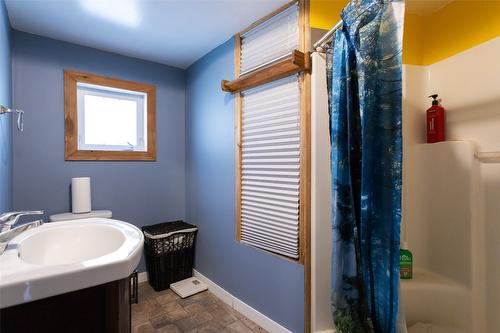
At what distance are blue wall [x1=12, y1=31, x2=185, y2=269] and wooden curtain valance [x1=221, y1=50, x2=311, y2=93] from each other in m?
1.02

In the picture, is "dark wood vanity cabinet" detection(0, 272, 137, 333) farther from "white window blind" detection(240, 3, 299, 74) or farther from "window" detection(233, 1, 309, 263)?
"white window blind" detection(240, 3, 299, 74)

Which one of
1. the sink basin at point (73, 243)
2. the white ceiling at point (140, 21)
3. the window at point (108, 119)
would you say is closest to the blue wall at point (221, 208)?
the white ceiling at point (140, 21)

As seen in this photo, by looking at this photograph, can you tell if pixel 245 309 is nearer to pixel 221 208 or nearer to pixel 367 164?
pixel 221 208

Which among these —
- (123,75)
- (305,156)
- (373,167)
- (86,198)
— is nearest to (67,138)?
(86,198)

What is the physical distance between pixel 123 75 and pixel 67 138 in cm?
80

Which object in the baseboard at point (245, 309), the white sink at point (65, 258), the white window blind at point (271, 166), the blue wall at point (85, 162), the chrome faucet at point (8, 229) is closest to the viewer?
the white sink at point (65, 258)

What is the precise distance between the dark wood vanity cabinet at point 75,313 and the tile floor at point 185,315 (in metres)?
1.19

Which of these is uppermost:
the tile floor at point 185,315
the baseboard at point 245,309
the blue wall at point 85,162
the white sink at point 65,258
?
the blue wall at point 85,162

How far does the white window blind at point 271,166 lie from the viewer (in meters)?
1.59

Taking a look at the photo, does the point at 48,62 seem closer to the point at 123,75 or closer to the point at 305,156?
the point at 123,75

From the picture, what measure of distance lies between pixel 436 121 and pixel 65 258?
2299 millimetres

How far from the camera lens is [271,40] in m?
1.74

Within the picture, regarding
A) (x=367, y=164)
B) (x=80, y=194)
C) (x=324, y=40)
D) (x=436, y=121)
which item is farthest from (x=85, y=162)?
(x=436, y=121)

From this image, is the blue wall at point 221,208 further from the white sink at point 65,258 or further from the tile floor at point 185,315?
the white sink at point 65,258
